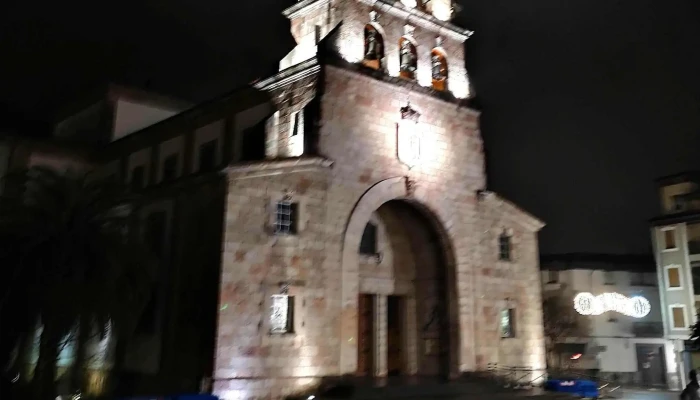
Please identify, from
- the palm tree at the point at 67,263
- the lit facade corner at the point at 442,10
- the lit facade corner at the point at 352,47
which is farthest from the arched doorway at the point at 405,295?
the lit facade corner at the point at 442,10

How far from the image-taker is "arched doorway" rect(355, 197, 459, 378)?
2062 centimetres

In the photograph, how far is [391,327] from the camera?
862 inches

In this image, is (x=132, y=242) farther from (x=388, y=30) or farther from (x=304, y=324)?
(x=388, y=30)

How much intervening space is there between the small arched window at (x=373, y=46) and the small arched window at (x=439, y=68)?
2.58 metres

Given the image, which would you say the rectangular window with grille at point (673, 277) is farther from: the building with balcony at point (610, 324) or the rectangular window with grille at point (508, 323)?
the rectangular window with grille at point (508, 323)

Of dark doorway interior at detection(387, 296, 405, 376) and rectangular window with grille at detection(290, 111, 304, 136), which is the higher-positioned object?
rectangular window with grille at detection(290, 111, 304, 136)

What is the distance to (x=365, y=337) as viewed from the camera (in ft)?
67.8

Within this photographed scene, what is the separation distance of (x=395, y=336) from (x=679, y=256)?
2247cm

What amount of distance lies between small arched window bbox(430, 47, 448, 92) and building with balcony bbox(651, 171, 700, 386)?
2099 centimetres

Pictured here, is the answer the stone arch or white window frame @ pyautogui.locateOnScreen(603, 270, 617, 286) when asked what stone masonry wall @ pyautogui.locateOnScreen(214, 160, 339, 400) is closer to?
the stone arch

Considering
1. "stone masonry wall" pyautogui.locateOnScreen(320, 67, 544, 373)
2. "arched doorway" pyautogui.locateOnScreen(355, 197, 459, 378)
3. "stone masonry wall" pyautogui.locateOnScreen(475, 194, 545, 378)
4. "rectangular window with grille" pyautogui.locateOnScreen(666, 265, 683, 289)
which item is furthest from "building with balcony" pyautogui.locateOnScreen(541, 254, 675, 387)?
"arched doorway" pyautogui.locateOnScreen(355, 197, 459, 378)

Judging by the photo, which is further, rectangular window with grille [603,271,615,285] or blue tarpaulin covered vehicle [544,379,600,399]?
rectangular window with grille [603,271,615,285]

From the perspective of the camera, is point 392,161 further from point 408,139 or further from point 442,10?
point 442,10

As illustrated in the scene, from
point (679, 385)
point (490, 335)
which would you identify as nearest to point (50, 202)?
point (490, 335)
